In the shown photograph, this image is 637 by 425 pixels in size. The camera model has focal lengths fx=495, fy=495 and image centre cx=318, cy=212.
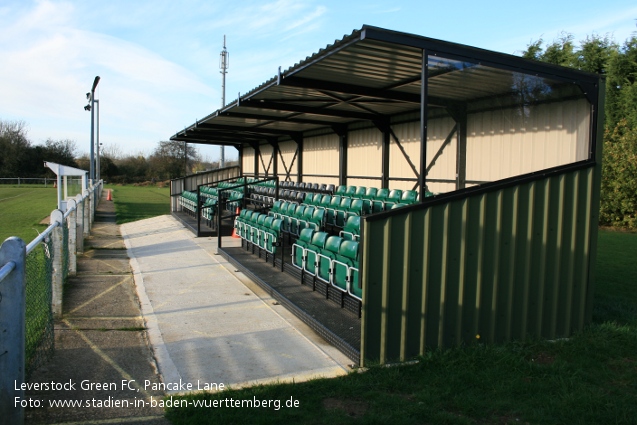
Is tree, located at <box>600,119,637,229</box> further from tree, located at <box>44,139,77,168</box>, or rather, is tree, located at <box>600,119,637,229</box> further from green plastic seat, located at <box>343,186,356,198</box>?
tree, located at <box>44,139,77,168</box>

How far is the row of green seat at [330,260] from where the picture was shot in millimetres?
5606

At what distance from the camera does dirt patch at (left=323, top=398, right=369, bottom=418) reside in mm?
3577

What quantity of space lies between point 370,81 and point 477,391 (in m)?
5.51

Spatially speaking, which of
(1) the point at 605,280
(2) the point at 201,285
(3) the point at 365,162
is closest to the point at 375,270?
(2) the point at 201,285

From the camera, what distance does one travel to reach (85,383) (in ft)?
13.2

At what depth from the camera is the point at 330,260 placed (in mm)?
6062

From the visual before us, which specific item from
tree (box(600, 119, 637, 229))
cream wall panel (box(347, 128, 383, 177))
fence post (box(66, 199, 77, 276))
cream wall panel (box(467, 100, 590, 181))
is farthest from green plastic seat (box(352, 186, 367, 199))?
tree (box(600, 119, 637, 229))

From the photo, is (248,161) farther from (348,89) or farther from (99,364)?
(99,364)

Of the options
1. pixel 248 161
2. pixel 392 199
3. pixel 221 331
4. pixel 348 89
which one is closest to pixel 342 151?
pixel 392 199

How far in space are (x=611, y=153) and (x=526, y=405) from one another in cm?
1715

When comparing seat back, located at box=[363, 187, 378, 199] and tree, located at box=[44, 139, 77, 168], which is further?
tree, located at box=[44, 139, 77, 168]

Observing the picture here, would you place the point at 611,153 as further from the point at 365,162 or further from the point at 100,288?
the point at 100,288

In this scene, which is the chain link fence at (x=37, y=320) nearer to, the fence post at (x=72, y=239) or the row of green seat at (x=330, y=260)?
the fence post at (x=72, y=239)

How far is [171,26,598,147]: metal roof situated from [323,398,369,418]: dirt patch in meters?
2.95
